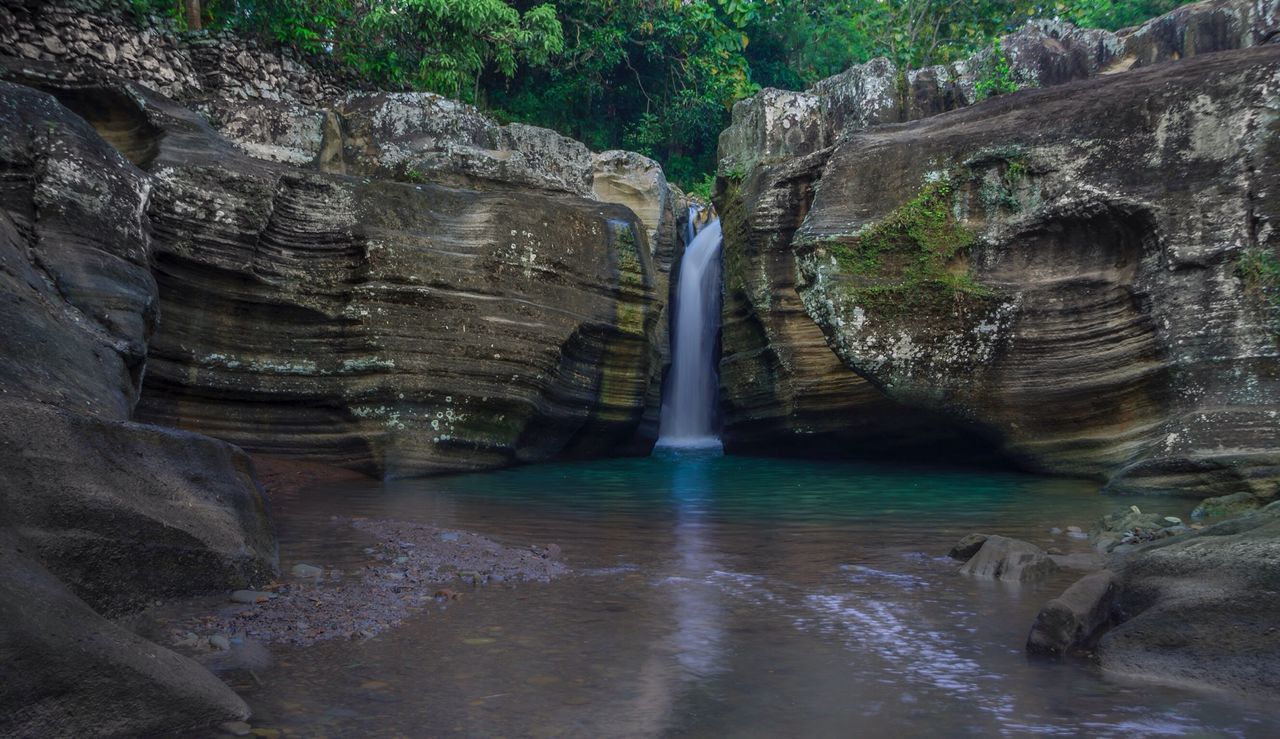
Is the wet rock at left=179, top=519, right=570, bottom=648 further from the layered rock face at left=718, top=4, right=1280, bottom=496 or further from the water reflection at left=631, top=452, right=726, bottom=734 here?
the layered rock face at left=718, top=4, right=1280, bottom=496

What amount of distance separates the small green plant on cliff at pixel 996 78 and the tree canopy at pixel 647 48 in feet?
27.9

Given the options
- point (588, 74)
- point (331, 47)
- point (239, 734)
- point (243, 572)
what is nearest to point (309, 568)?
point (243, 572)

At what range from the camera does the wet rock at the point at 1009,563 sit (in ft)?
17.2

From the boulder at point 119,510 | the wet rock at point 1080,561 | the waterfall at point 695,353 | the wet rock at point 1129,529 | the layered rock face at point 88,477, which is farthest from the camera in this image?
the waterfall at point 695,353

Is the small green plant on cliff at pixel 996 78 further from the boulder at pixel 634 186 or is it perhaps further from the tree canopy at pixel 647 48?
the tree canopy at pixel 647 48

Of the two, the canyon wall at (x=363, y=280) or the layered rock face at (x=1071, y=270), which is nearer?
the layered rock face at (x=1071, y=270)

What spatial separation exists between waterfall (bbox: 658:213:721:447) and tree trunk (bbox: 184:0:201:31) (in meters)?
→ 7.93

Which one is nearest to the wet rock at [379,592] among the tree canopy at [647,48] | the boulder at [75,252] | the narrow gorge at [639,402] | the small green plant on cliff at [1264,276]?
the narrow gorge at [639,402]

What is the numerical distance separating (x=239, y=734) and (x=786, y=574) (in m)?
3.05

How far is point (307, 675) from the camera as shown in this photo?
3.51 metres

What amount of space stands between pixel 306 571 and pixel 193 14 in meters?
13.2

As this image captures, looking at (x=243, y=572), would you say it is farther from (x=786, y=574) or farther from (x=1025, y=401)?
(x=1025, y=401)

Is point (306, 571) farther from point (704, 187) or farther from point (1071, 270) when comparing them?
point (704, 187)

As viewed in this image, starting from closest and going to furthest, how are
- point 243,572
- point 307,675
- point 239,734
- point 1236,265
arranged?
point 239,734 → point 307,675 → point 243,572 → point 1236,265
